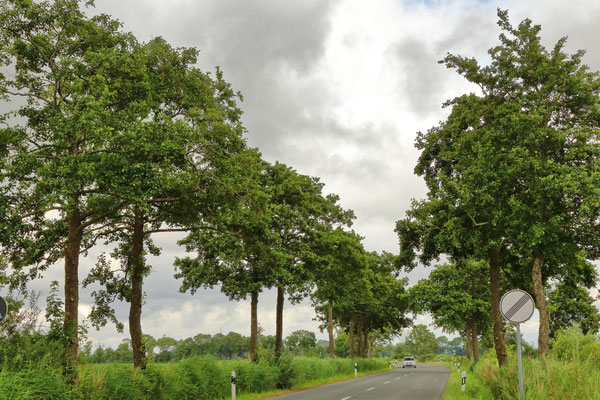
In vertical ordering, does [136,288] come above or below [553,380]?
above

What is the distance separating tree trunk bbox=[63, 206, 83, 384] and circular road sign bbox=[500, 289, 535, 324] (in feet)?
35.7

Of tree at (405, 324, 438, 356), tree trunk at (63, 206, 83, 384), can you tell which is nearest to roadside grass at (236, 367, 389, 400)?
tree trunk at (63, 206, 83, 384)

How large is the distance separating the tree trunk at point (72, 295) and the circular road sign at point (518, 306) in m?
10.9

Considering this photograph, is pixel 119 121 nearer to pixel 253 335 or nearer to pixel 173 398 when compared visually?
pixel 173 398

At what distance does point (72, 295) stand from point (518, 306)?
12.9 metres

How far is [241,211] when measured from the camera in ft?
56.1

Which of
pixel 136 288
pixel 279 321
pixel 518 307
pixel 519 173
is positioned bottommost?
pixel 279 321

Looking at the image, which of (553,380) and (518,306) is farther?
(518,306)

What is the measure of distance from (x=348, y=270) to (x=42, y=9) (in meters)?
23.0

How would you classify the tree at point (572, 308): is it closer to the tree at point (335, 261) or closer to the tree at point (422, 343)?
the tree at point (335, 261)

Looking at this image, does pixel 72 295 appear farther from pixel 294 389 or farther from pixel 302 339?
pixel 302 339

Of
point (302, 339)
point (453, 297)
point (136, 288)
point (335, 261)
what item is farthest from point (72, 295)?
point (302, 339)

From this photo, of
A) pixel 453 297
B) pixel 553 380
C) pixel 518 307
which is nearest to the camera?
pixel 553 380

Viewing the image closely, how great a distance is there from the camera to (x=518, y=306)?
34.9ft
